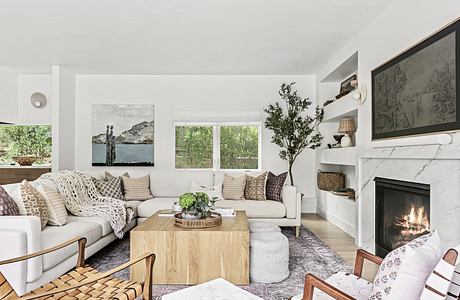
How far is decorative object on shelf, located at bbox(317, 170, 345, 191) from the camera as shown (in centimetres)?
561

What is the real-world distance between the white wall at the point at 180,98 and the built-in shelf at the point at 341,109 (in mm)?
779

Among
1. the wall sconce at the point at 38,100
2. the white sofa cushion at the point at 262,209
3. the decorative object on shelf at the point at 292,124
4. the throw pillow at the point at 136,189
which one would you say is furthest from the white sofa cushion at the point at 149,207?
the wall sconce at the point at 38,100

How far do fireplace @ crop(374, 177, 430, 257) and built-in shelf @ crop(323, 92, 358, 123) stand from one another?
1.35m

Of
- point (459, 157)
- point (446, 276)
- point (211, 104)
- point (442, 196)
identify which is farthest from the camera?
point (211, 104)

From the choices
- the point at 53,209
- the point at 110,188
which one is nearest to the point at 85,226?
the point at 53,209

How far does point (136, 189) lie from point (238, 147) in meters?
2.27

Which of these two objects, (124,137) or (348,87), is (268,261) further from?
(124,137)

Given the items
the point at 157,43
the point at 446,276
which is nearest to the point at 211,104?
the point at 157,43

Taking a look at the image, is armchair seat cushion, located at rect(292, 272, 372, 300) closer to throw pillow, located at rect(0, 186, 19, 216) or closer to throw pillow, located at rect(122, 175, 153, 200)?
throw pillow, located at rect(0, 186, 19, 216)

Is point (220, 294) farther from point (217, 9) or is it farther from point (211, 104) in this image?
point (211, 104)

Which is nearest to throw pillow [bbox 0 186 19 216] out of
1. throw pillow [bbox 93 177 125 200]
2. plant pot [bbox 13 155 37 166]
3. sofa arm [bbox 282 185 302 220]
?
throw pillow [bbox 93 177 125 200]

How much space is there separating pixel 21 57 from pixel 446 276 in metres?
6.14

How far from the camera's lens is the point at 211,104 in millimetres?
6555

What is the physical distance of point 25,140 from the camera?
6758mm
